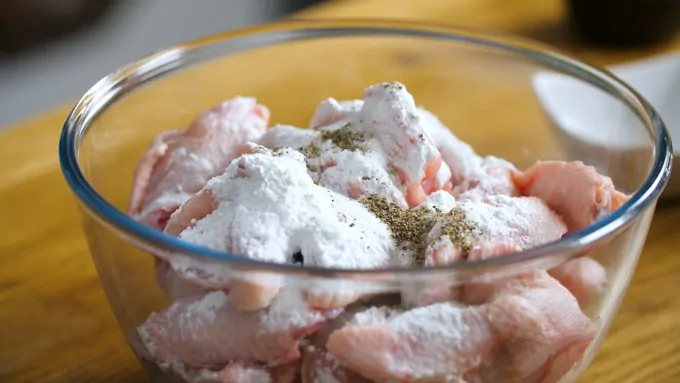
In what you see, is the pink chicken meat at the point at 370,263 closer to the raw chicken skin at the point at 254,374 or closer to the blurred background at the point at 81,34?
the raw chicken skin at the point at 254,374

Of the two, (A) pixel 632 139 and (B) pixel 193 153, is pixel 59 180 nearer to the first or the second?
(B) pixel 193 153

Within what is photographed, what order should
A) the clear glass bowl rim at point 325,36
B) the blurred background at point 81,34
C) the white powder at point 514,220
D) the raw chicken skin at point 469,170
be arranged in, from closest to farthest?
1. the clear glass bowl rim at point 325,36
2. the white powder at point 514,220
3. the raw chicken skin at point 469,170
4. the blurred background at point 81,34

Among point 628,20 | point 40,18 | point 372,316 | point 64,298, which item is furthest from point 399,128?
point 40,18

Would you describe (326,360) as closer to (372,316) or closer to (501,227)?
(372,316)

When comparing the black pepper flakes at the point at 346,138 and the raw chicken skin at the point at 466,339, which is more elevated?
the black pepper flakes at the point at 346,138

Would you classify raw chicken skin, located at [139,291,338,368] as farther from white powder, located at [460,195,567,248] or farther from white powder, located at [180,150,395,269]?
white powder, located at [460,195,567,248]

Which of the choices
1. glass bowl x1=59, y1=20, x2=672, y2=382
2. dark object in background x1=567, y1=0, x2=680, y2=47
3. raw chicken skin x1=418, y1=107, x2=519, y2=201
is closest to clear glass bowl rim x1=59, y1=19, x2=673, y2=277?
glass bowl x1=59, y1=20, x2=672, y2=382

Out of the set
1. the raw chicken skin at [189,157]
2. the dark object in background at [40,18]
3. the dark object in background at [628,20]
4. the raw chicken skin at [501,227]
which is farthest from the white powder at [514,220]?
the dark object in background at [40,18]
